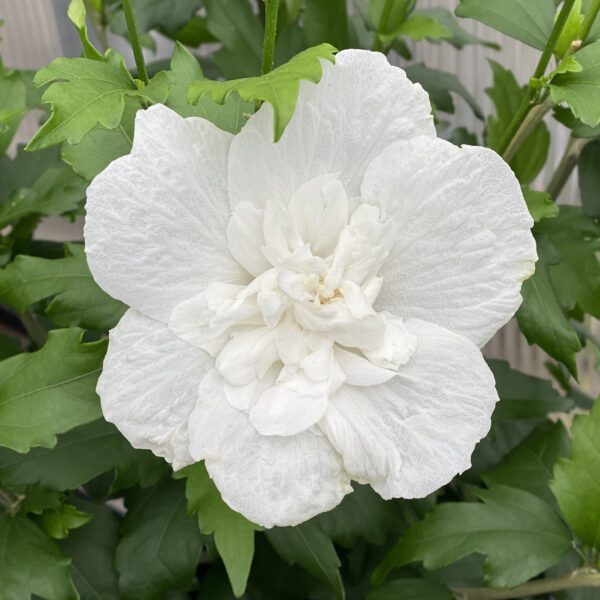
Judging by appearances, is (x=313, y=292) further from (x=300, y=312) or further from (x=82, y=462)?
(x=82, y=462)

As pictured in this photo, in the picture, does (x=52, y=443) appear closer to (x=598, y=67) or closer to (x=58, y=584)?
(x=58, y=584)

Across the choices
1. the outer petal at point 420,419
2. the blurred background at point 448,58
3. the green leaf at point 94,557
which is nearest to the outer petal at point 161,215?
the outer petal at point 420,419

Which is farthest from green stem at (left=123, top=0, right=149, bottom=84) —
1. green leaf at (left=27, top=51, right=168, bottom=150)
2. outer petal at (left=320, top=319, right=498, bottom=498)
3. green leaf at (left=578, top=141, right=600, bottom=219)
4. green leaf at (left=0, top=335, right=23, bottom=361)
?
green leaf at (left=578, top=141, right=600, bottom=219)

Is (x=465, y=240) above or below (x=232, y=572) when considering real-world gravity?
above

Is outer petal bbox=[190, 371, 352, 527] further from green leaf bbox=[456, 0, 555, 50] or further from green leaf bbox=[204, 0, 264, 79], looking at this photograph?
green leaf bbox=[204, 0, 264, 79]

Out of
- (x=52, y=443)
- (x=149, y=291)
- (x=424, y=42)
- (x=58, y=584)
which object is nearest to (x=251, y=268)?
(x=149, y=291)

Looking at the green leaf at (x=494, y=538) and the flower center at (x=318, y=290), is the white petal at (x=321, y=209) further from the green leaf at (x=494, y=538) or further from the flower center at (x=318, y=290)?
the green leaf at (x=494, y=538)

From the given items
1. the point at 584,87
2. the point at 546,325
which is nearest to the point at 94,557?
the point at 546,325
